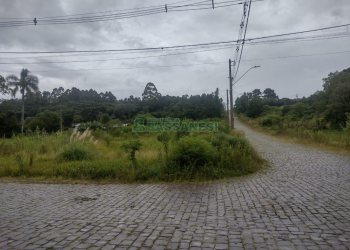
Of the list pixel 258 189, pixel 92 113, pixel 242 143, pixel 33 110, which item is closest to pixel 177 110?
pixel 92 113

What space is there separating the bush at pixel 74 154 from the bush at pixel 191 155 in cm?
474

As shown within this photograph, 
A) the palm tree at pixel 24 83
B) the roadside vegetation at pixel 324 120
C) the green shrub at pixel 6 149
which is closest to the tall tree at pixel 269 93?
the roadside vegetation at pixel 324 120

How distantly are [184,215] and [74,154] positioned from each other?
8881 mm

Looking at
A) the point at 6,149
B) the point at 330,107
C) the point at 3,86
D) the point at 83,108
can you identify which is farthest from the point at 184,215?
the point at 3,86

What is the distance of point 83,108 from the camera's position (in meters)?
52.2

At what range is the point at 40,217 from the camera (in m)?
6.36

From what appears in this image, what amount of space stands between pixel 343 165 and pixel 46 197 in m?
10.1

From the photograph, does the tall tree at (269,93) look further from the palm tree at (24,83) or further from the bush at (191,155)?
the bush at (191,155)

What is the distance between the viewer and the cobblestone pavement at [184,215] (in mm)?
4762

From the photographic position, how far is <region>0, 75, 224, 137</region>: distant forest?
45.2 metres

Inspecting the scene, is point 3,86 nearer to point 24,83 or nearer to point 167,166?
point 24,83

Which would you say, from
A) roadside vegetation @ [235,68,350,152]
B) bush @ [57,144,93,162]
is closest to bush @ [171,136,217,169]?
bush @ [57,144,93,162]

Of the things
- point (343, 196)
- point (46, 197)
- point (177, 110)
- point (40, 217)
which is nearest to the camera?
point (40, 217)

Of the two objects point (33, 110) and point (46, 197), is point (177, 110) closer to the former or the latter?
point (33, 110)
